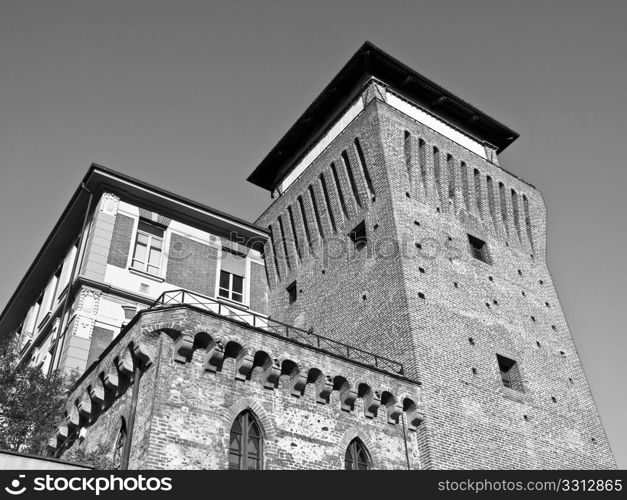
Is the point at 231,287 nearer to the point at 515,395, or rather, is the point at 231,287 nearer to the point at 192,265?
the point at 192,265

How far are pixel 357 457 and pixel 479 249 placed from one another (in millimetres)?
10846

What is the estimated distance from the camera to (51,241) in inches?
950

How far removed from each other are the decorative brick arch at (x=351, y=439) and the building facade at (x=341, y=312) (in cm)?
3

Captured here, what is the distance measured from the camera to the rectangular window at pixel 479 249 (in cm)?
2342

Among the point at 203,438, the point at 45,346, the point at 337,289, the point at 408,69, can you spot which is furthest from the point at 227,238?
the point at 203,438

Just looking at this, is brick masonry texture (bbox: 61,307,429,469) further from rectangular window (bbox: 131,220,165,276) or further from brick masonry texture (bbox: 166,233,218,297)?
brick masonry texture (bbox: 166,233,218,297)

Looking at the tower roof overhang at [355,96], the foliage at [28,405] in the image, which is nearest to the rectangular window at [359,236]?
the tower roof overhang at [355,96]

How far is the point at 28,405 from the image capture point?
15.6 metres

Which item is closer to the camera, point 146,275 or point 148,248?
point 146,275

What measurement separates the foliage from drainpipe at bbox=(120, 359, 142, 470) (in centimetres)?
263
